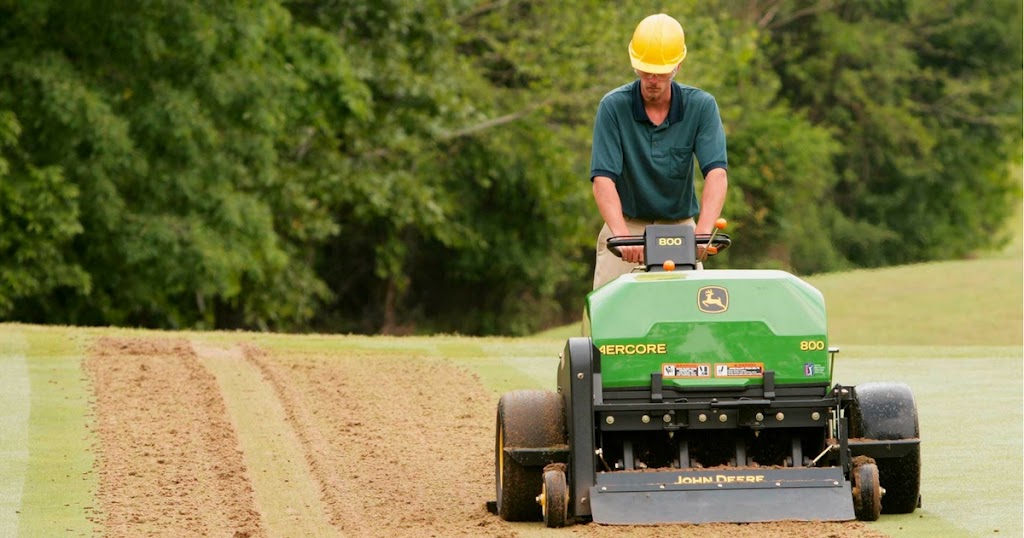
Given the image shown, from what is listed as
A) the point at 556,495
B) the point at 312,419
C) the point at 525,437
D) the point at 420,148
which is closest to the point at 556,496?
the point at 556,495

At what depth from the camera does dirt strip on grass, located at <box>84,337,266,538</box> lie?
769 cm

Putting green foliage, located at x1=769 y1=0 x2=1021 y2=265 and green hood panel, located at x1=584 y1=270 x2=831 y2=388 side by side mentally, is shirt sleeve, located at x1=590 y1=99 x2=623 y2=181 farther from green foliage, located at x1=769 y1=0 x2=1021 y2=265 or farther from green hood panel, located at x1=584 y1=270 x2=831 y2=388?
green foliage, located at x1=769 y1=0 x2=1021 y2=265

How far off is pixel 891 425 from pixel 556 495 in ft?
4.97

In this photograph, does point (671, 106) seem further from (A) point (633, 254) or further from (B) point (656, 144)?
(A) point (633, 254)

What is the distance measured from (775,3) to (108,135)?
29.0 m

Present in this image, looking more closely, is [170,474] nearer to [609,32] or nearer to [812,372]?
[812,372]

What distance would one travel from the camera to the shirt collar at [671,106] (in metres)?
7.95

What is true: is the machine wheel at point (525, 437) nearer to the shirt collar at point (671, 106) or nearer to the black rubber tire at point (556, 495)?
the black rubber tire at point (556, 495)

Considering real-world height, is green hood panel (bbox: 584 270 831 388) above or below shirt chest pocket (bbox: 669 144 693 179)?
below

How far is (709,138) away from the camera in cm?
802

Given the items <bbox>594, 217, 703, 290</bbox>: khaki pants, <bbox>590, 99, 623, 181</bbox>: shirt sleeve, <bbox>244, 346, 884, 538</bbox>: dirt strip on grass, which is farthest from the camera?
<bbox>594, 217, 703, 290</bbox>: khaki pants

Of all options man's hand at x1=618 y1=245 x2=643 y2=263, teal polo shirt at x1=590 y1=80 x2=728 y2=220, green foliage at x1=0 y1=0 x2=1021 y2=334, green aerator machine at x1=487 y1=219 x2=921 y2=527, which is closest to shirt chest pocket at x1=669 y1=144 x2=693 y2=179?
teal polo shirt at x1=590 y1=80 x2=728 y2=220

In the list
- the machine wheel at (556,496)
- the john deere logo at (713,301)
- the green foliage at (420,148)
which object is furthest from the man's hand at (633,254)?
the green foliage at (420,148)

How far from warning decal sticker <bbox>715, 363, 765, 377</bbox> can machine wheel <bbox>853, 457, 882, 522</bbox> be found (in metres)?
0.61
